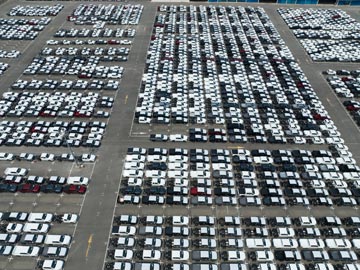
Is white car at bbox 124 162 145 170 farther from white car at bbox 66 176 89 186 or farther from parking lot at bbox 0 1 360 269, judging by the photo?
white car at bbox 66 176 89 186

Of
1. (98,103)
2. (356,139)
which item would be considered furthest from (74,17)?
(356,139)

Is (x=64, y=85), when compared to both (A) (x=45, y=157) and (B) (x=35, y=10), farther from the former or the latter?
(B) (x=35, y=10)

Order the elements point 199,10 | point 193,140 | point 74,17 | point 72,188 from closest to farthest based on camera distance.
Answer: point 72,188, point 193,140, point 74,17, point 199,10

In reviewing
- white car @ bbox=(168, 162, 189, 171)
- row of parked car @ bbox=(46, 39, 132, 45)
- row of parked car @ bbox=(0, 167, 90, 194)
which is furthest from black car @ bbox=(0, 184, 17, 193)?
row of parked car @ bbox=(46, 39, 132, 45)

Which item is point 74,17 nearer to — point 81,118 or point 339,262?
point 81,118

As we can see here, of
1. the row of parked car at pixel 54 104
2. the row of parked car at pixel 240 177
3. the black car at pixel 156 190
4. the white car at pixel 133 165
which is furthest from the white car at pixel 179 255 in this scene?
the row of parked car at pixel 54 104

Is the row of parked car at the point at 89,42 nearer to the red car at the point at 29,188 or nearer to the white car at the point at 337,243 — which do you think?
the red car at the point at 29,188
